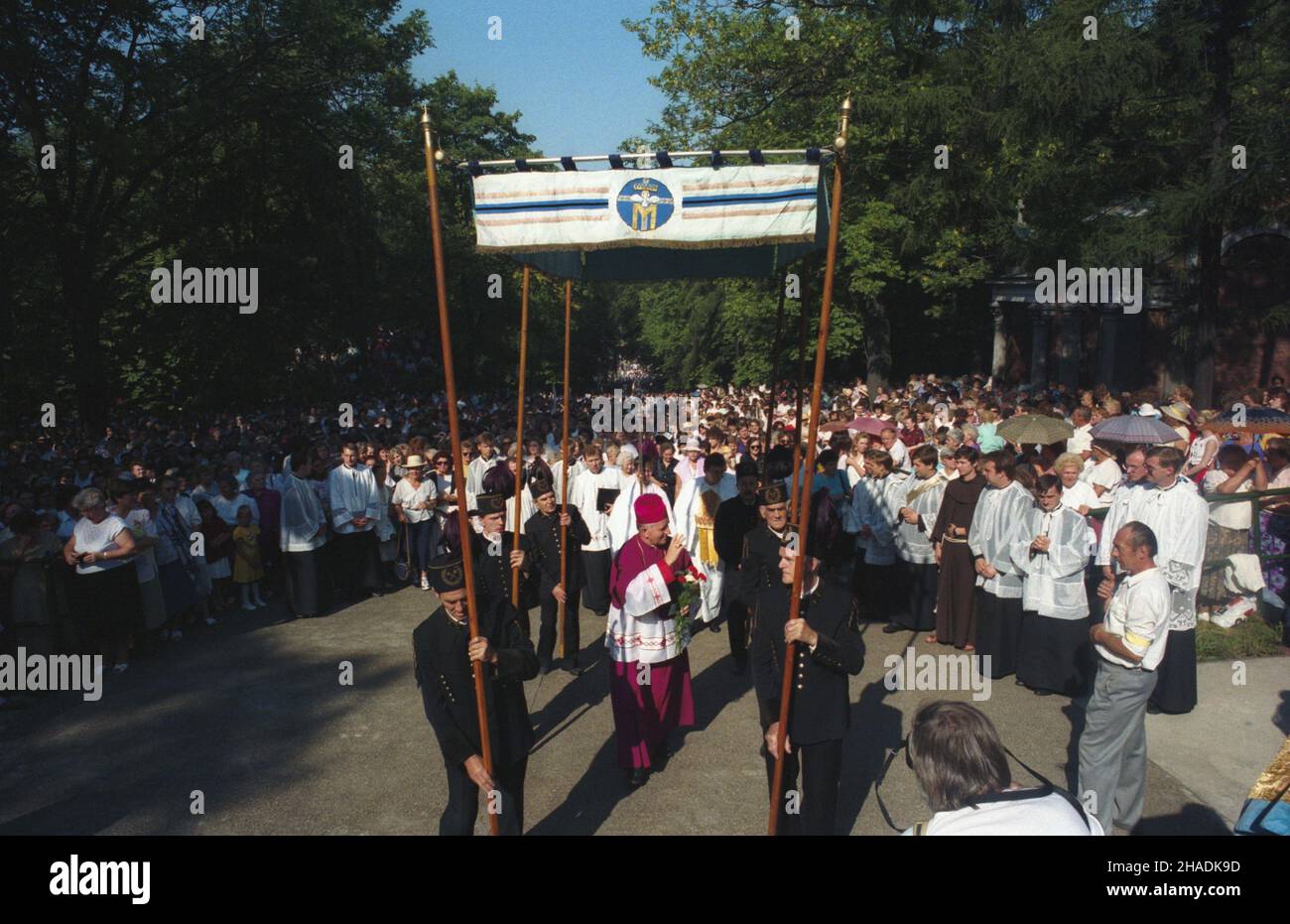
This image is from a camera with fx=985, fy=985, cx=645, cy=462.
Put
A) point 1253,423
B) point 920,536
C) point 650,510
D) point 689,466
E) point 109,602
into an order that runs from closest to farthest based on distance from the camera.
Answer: point 650,510 < point 109,602 < point 920,536 < point 1253,423 < point 689,466

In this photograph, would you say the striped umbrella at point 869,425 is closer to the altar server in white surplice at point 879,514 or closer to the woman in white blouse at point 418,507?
the altar server in white surplice at point 879,514

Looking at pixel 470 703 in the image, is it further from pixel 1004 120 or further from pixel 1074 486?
pixel 1004 120

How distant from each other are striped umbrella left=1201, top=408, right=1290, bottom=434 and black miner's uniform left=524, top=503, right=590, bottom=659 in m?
7.56

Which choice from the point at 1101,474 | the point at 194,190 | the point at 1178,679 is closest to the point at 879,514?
the point at 1101,474

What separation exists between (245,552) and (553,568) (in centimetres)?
450

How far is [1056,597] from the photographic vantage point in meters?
7.53

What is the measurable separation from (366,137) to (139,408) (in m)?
8.42

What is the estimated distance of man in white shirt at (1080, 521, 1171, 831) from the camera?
5.17 meters

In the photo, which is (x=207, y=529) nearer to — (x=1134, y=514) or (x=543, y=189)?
(x=543, y=189)

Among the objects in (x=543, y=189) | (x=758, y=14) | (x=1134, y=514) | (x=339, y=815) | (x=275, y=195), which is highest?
(x=758, y=14)

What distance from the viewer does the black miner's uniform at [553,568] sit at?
328 inches

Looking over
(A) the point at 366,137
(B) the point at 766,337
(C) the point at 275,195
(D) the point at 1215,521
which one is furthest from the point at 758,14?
(D) the point at 1215,521

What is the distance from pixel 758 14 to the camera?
2533cm

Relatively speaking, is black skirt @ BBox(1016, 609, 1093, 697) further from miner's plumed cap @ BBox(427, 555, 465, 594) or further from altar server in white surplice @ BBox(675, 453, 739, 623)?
miner's plumed cap @ BBox(427, 555, 465, 594)
